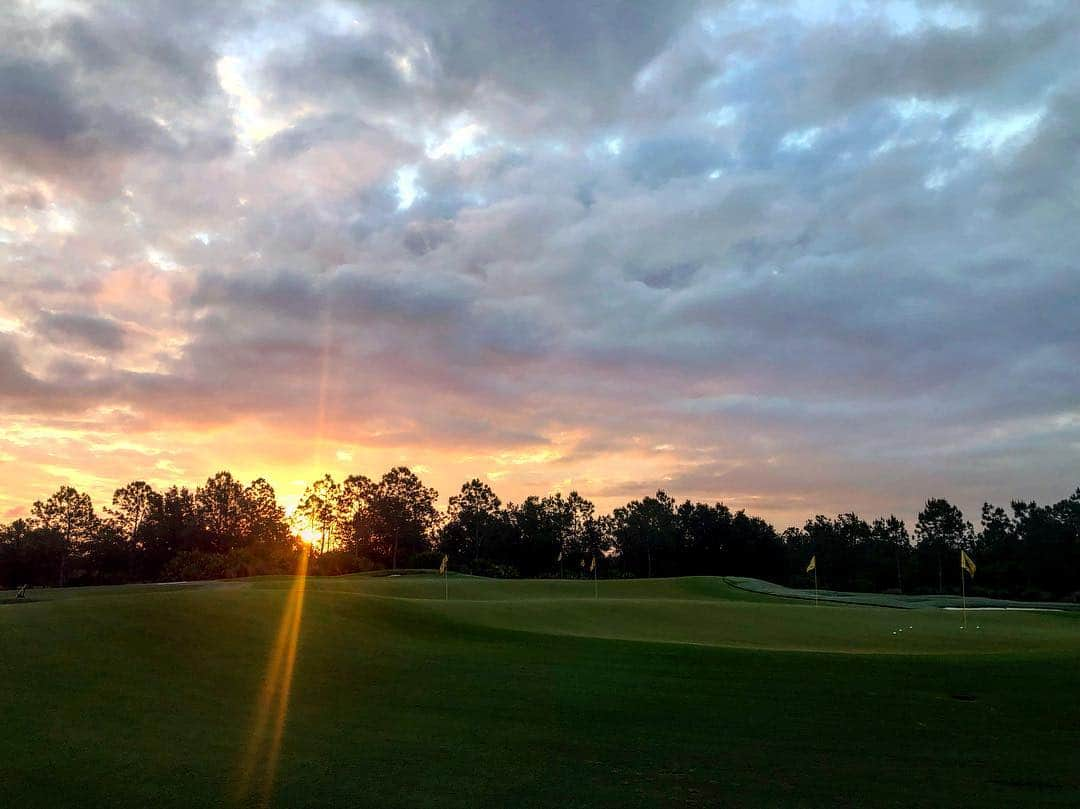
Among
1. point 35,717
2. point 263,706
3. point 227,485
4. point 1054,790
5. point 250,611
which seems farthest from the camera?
point 227,485

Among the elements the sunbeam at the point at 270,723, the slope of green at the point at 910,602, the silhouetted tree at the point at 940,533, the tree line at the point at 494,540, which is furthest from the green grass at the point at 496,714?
the silhouetted tree at the point at 940,533

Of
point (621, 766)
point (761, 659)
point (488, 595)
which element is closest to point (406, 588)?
point (488, 595)

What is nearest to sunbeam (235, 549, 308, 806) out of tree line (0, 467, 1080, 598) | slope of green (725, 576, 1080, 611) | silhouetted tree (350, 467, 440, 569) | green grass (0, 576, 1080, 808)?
green grass (0, 576, 1080, 808)

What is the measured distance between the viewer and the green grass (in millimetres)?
9250

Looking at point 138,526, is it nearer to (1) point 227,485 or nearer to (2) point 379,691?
(1) point 227,485

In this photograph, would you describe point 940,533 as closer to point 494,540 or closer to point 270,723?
point 494,540

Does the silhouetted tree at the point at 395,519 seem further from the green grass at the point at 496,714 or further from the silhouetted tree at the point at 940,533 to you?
the green grass at the point at 496,714

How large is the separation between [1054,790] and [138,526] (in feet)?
391

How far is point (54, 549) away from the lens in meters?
104

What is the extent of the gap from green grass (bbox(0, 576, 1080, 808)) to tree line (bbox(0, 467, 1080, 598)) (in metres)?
69.2

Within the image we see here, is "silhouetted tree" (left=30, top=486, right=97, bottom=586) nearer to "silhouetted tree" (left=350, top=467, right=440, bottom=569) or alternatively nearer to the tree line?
the tree line

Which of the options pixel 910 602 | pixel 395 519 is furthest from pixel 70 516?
pixel 910 602

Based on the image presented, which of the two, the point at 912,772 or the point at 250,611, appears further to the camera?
the point at 250,611

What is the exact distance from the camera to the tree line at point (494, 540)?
94.9 m
